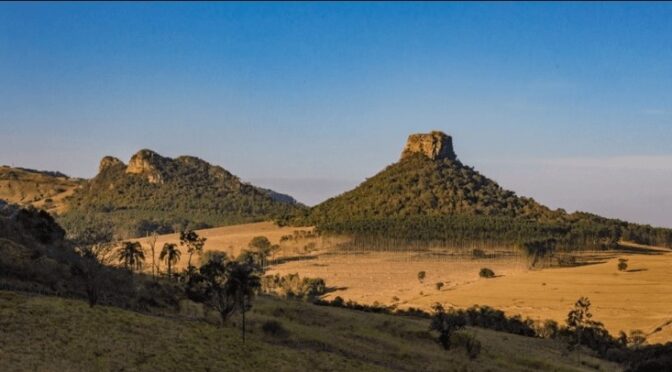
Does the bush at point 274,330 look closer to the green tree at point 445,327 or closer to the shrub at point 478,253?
the green tree at point 445,327

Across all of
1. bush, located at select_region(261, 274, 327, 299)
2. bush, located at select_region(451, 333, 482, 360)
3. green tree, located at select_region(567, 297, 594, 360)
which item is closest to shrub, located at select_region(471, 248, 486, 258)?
bush, located at select_region(261, 274, 327, 299)

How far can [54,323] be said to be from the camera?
143 ft

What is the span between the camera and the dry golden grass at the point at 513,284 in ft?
387

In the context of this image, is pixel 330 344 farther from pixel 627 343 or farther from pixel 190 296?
pixel 627 343

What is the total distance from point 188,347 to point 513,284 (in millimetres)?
114314

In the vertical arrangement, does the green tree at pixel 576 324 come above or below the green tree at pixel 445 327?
below

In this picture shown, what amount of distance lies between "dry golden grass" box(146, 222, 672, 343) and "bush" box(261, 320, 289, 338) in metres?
62.6

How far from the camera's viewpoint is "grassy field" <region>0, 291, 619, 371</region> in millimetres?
39312

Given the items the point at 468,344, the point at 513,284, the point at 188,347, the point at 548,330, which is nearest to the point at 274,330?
the point at 188,347

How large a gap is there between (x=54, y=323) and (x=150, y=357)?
7.46m

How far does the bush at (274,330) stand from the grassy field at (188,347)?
503 millimetres

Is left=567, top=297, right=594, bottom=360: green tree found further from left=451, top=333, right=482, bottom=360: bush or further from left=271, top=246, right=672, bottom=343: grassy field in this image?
left=451, top=333, right=482, bottom=360: bush

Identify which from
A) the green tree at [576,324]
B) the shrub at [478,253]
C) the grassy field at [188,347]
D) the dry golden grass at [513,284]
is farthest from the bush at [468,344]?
the shrub at [478,253]

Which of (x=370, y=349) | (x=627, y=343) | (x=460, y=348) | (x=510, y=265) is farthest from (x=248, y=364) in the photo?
(x=510, y=265)
